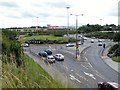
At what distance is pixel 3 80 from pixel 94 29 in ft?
417

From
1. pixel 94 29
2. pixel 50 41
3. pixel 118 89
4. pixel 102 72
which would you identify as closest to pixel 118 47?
pixel 102 72

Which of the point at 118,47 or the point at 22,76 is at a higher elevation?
the point at 22,76

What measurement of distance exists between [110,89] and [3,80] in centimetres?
1172

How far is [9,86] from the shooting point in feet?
19.3

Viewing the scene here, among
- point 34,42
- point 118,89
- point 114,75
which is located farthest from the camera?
point 34,42

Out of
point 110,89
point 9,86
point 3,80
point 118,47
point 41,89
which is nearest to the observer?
point 41,89

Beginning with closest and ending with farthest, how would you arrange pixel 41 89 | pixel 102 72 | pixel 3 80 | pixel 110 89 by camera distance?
pixel 41 89, pixel 3 80, pixel 110 89, pixel 102 72

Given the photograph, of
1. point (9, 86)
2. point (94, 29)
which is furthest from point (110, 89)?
point (94, 29)

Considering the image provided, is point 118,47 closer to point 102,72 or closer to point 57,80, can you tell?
point 102,72

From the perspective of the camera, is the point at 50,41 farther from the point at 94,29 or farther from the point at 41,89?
the point at 41,89

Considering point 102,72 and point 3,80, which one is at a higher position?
point 3,80

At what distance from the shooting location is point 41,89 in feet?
17.9

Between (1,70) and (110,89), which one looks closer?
(1,70)

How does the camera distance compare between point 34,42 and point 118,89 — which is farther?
point 34,42
